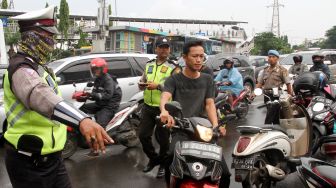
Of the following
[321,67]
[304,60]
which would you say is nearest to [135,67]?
[321,67]

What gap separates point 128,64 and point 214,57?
473cm

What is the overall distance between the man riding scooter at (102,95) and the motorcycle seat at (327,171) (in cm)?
385

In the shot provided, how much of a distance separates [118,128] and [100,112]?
373 millimetres

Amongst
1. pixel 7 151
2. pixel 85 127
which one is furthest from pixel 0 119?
pixel 85 127

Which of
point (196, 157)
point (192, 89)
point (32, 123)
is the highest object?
point (192, 89)

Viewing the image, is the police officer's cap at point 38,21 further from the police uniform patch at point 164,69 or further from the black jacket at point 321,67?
the black jacket at point 321,67

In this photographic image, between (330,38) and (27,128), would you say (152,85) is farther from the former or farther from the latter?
(330,38)

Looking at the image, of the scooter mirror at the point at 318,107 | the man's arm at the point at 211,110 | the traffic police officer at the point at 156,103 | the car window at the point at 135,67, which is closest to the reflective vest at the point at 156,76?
the traffic police officer at the point at 156,103

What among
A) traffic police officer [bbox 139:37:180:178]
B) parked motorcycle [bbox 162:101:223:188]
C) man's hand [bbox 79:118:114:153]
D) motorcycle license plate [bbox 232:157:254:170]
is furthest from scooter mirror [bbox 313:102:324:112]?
man's hand [bbox 79:118:114:153]

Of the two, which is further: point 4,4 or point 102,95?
point 4,4

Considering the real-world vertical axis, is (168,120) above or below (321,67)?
below

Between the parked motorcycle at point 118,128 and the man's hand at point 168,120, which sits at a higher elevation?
the man's hand at point 168,120

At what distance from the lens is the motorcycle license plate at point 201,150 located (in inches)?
114

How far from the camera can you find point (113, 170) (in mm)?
5762
